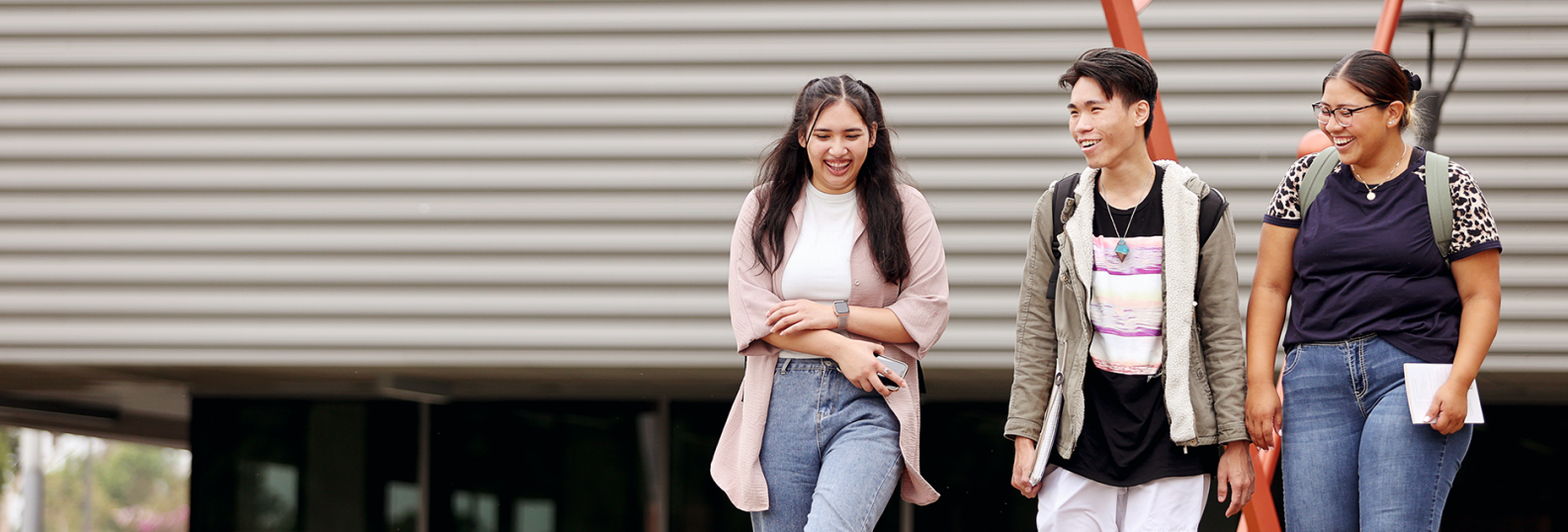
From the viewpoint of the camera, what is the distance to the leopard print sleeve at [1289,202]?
2.74 metres

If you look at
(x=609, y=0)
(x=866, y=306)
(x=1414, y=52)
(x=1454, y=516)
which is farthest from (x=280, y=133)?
(x=1454, y=516)

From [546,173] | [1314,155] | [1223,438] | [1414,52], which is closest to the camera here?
[1223,438]

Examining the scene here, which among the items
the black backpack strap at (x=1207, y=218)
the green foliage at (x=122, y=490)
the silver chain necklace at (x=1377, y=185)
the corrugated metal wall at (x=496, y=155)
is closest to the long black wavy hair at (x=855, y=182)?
the silver chain necklace at (x=1377, y=185)

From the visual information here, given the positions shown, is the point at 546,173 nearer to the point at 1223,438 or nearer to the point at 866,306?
the point at 866,306

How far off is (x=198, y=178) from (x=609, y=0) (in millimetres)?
2076

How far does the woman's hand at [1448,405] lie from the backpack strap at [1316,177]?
1.59 ft

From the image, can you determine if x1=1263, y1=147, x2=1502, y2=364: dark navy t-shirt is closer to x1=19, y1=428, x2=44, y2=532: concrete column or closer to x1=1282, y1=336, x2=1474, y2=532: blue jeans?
x1=1282, y1=336, x2=1474, y2=532: blue jeans

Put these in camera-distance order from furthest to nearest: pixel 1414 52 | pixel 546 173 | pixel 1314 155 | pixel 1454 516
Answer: pixel 1454 516, pixel 546 173, pixel 1414 52, pixel 1314 155

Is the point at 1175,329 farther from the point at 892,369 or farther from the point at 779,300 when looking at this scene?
the point at 779,300

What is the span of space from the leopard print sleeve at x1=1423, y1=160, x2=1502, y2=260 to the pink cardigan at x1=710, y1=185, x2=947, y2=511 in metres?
1.11

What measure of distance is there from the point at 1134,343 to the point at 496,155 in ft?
11.8

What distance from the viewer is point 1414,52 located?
5137 mm

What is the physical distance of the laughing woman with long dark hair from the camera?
2795 millimetres

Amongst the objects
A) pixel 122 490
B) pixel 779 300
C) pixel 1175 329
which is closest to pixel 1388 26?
pixel 1175 329
